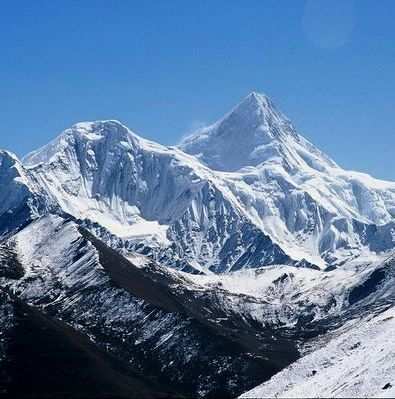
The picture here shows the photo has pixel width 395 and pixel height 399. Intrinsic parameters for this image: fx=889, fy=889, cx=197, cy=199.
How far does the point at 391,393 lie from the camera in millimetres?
161250

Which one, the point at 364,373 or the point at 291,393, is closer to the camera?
the point at 364,373

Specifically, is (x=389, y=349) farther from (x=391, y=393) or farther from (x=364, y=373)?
(x=391, y=393)

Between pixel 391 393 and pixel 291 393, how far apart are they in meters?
41.8

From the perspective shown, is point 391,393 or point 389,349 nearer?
point 391,393

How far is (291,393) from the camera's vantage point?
655 feet

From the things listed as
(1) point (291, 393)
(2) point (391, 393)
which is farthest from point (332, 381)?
(2) point (391, 393)

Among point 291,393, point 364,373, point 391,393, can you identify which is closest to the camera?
point 391,393

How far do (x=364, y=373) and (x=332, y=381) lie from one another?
11026 mm

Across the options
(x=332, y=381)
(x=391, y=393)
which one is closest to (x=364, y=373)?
(x=332, y=381)

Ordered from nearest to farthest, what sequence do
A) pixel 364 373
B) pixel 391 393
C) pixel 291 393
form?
1. pixel 391 393
2. pixel 364 373
3. pixel 291 393

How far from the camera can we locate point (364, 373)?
186 m

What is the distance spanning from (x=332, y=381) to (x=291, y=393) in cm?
1062

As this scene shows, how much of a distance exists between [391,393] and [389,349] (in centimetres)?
3681

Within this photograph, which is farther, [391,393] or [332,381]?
[332,381]
